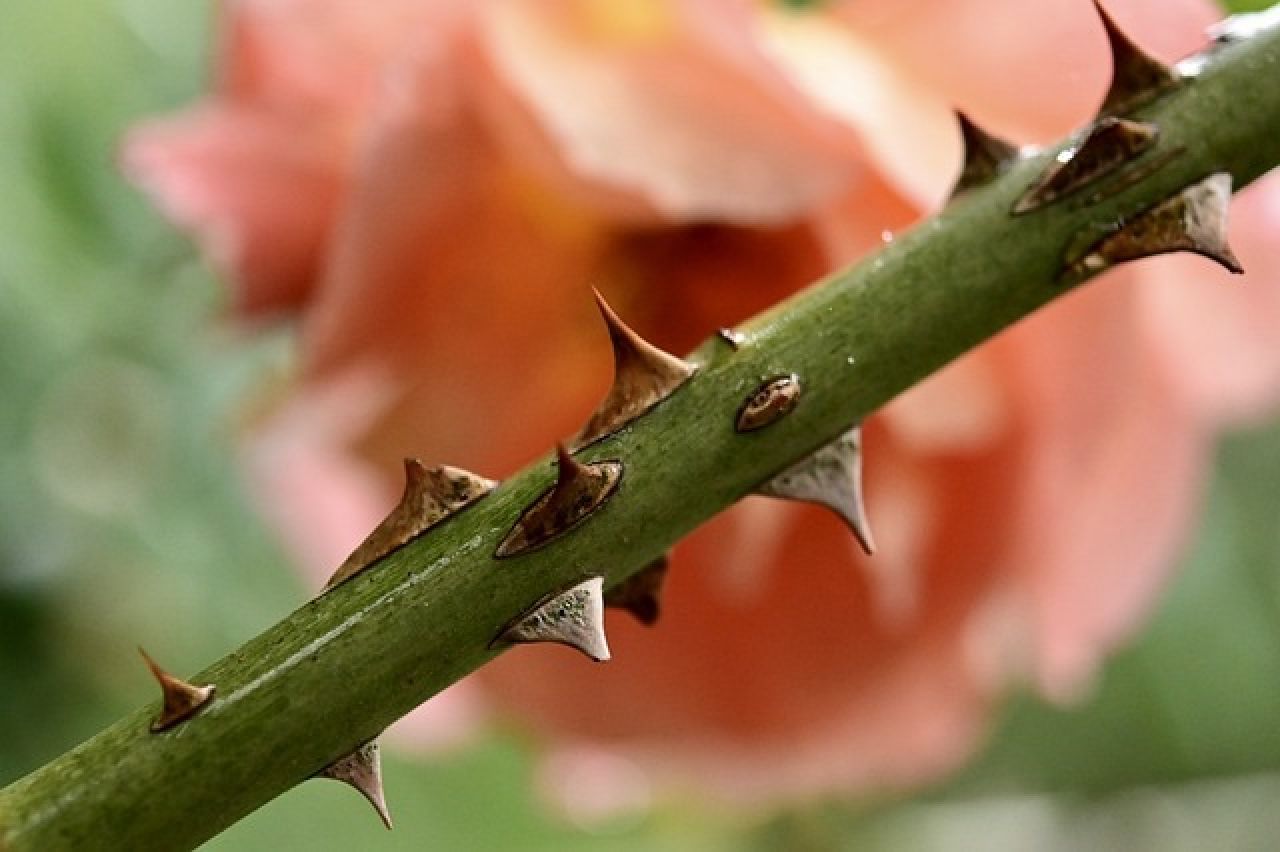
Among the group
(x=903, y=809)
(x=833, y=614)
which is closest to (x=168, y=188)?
(x=833, y=614)

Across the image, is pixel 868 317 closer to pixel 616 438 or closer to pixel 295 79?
pixel 616 438

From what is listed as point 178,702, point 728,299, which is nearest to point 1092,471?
point 728,299

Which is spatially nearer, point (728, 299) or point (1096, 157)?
point (1096, 157)

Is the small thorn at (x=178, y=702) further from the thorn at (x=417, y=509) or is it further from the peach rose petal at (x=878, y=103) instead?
the peach rose petal at (x=878, y=103)

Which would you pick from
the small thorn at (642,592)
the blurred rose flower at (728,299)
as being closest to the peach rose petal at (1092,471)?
the blurred rose flower at (728,299)

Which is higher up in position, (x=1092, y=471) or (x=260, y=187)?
(x=260, y=187)

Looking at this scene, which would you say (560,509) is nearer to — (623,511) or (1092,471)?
(623,511)

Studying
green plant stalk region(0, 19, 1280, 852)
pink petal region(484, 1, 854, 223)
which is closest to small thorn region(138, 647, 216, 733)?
green plant stalk region(0, 19, 1280, 852)
